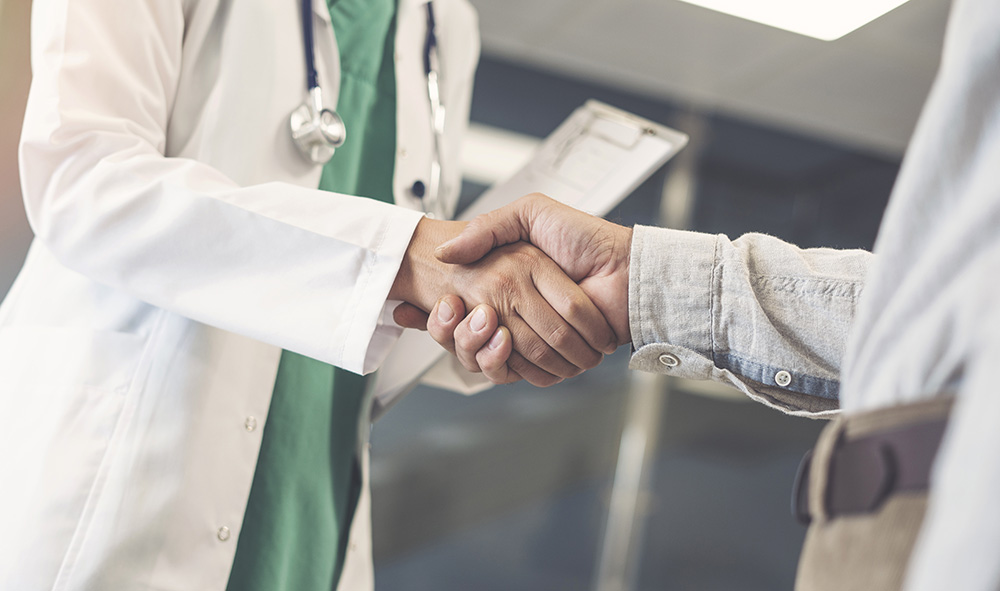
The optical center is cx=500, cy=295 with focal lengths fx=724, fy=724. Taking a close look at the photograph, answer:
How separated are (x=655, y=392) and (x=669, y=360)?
2.32 metres

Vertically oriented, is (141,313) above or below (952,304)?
below

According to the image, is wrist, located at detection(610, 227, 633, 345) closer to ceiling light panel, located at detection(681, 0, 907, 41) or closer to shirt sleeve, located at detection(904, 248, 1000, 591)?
shirt sleeve, located at detection(904, 248, 1000, 591)

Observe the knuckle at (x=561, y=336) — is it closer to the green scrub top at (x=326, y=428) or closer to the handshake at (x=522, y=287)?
the handshake at (x=522, y=287)

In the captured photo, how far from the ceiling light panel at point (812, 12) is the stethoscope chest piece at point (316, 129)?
1771mm

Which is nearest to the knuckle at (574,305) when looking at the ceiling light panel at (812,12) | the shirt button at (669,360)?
the shirt button at (669,360)

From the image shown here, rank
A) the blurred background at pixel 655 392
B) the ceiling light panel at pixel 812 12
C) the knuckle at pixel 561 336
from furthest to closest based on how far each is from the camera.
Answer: the blurred background at pixel 655 392, the ceiling light panel at pixel 812 12, the knuckle at pixel 561 336

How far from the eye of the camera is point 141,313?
2.81ft

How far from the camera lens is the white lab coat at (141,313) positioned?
780 mm

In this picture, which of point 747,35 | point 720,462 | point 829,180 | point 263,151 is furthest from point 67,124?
point 829,180

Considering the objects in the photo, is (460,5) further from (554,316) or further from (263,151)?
(554,316)

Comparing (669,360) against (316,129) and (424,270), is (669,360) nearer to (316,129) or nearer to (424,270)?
(424,270)

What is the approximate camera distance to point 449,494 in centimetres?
266

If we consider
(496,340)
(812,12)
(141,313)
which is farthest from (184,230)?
(812,12)

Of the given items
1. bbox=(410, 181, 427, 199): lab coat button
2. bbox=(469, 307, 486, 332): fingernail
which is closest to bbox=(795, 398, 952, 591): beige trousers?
bbox=(469, 307, 486, 332): fingernail
